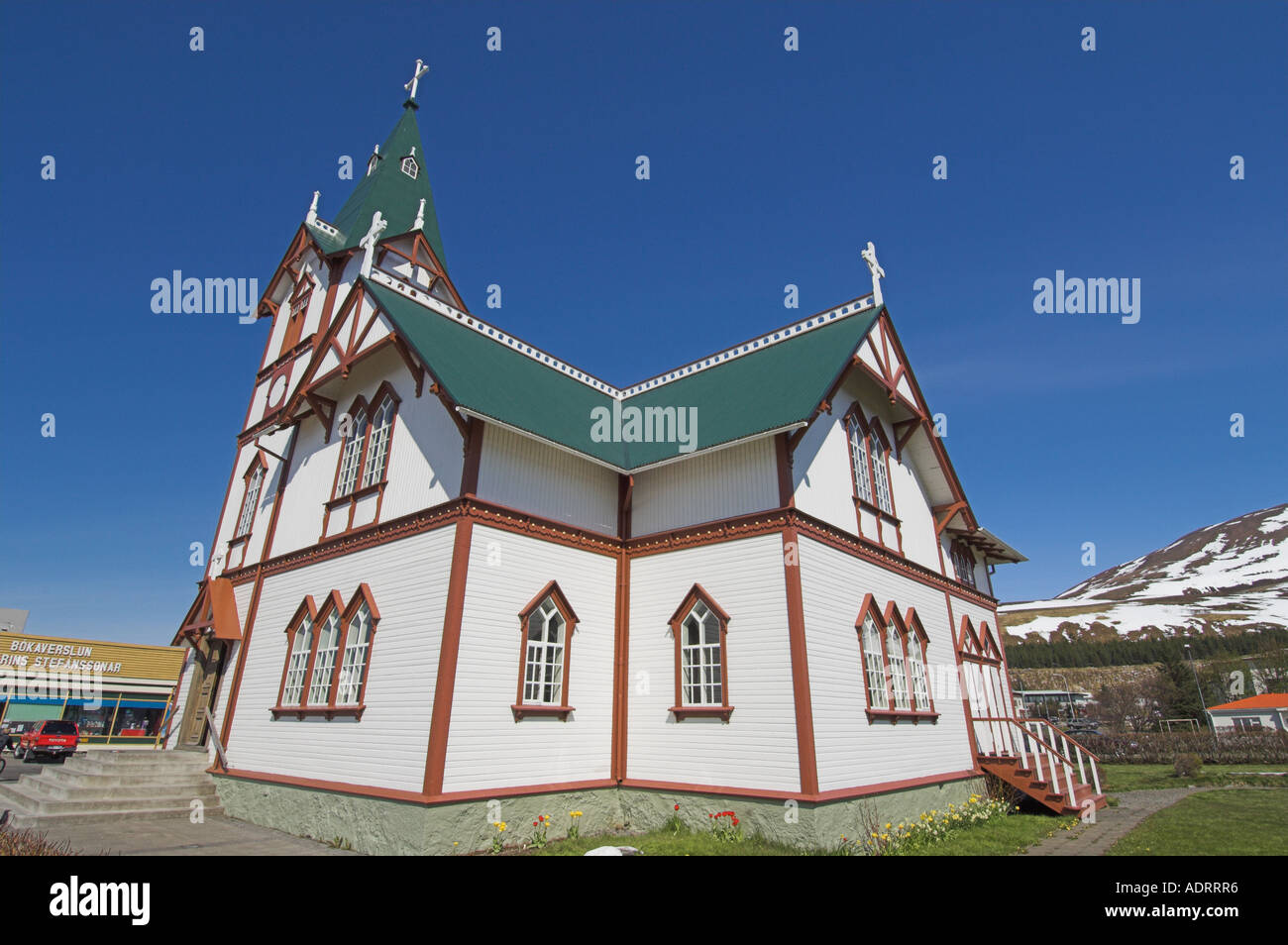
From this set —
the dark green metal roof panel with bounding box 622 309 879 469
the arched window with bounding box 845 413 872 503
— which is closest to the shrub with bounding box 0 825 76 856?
the dark green metal roof panel with bounding box 622 309 879 469

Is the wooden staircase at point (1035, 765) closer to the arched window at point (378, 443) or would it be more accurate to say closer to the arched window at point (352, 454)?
the arched window at point (378, 443)

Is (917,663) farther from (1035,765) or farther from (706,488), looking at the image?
(706,488)

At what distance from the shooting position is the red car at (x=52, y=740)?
27.9 metres

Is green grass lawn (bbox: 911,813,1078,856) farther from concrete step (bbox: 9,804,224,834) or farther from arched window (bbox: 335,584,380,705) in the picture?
concrete step (bbox: 9,804,224,834)

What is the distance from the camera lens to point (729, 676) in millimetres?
12531

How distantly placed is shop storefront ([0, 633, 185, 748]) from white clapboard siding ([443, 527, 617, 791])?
30250mm

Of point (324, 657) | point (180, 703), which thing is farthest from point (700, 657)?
point (180, 703)

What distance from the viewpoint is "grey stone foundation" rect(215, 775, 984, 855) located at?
420 inches

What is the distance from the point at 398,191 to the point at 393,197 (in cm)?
45

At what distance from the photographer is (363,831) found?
37.5 ft

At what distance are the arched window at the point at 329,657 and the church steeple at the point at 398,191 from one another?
12.5 meters
